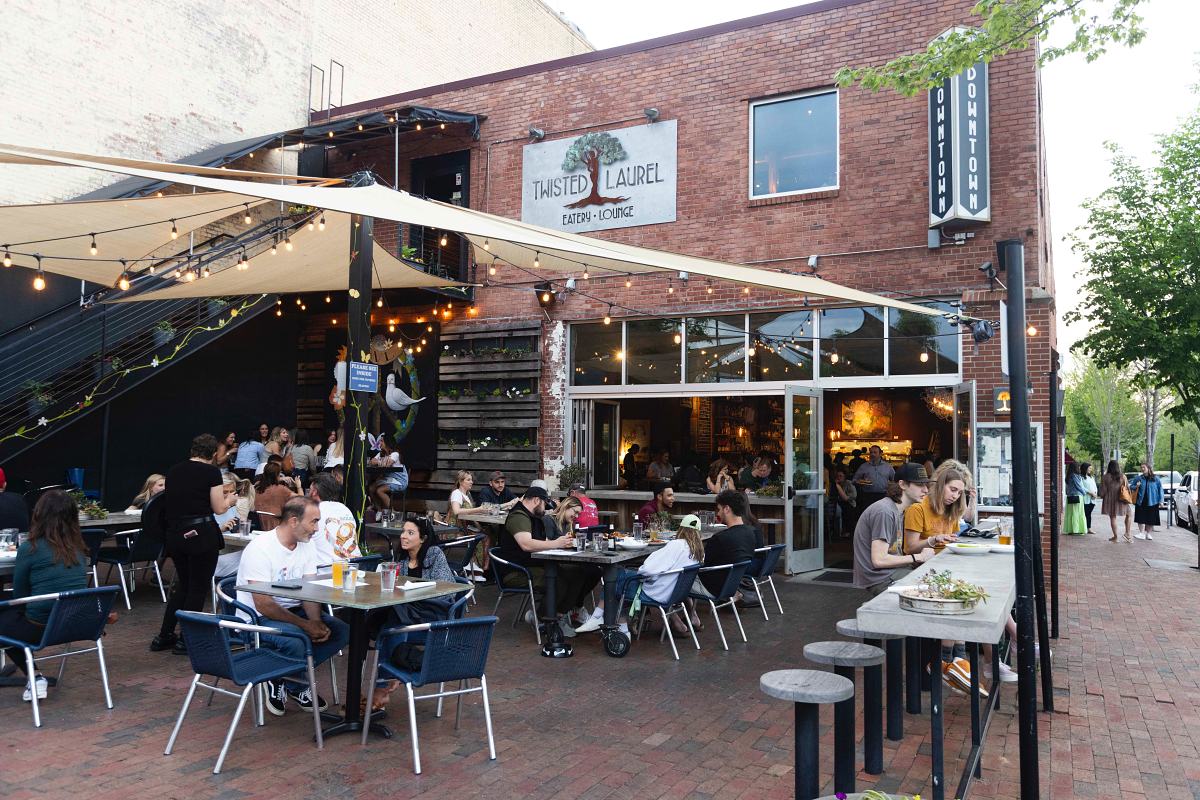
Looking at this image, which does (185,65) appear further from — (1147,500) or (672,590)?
(1147,500)

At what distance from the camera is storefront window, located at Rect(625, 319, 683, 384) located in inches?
462

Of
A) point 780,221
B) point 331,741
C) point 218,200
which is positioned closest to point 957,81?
point 780,221

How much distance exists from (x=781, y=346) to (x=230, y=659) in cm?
836

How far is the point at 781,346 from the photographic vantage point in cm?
1112

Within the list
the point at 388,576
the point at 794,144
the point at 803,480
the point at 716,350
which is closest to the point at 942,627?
the point at 388,576

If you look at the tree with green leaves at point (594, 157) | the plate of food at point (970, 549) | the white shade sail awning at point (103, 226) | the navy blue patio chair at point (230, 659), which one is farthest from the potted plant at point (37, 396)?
the plate of food at point (970, 549)

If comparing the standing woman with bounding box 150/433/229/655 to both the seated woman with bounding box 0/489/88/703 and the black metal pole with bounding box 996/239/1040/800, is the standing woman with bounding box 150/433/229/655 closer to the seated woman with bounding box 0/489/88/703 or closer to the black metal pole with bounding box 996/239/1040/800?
the seated woman with bounding box 0/489/88/703

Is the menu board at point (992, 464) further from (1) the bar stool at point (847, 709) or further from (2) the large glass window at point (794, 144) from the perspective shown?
(1) the bar stool at point (847, 709)

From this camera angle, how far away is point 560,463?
12141 millimetres

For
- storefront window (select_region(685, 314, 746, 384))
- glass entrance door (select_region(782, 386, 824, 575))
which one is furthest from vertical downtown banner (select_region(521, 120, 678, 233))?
glass entrance door (select_region(782, 386, 824, 575))

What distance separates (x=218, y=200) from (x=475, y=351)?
5805 millimetres

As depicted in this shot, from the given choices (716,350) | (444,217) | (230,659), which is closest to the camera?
(230,659)

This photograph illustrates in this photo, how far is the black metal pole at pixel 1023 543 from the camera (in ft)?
11.1

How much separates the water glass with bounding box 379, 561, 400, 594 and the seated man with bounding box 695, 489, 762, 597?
2.91 meters
